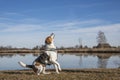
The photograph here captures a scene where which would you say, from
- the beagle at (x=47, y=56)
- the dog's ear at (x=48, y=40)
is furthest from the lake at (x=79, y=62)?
the dog's ear at (x=48, y=40)

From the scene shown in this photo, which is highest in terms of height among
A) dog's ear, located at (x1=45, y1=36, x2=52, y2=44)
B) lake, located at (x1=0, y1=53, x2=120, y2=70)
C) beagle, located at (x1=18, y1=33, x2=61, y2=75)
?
dog's ear, located at (x1=45, y1=36, x2=52, y2=44)

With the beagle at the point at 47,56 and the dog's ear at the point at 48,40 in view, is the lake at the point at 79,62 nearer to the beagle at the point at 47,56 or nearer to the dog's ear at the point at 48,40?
the beagle at the point at 47,56

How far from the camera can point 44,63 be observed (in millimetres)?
15383

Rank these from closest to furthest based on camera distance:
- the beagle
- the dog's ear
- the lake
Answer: the dog's ear < the beagle < the lake

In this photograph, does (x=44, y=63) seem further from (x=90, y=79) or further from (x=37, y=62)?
(x=90, y=79)

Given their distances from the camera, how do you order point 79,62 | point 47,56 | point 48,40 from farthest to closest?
point 79,62
point 47,56
point 48,40

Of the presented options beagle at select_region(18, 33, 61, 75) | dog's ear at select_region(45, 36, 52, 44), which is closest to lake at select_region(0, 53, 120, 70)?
beagle at select_region(18, 33, 61, 75)

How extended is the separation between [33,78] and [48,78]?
0.72 m

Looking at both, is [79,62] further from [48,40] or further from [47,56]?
[48,40]

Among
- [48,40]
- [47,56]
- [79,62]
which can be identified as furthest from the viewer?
[79,62]

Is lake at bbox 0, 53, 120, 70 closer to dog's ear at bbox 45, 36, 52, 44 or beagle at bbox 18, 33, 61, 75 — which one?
beagle at bbox 18, 33, 61, 75

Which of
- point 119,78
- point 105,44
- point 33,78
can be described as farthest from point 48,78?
point 105,44

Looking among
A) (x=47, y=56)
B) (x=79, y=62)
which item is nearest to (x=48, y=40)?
(x=47, y=56)

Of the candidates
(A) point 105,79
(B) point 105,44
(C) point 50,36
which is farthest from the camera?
(B) point 105,44
